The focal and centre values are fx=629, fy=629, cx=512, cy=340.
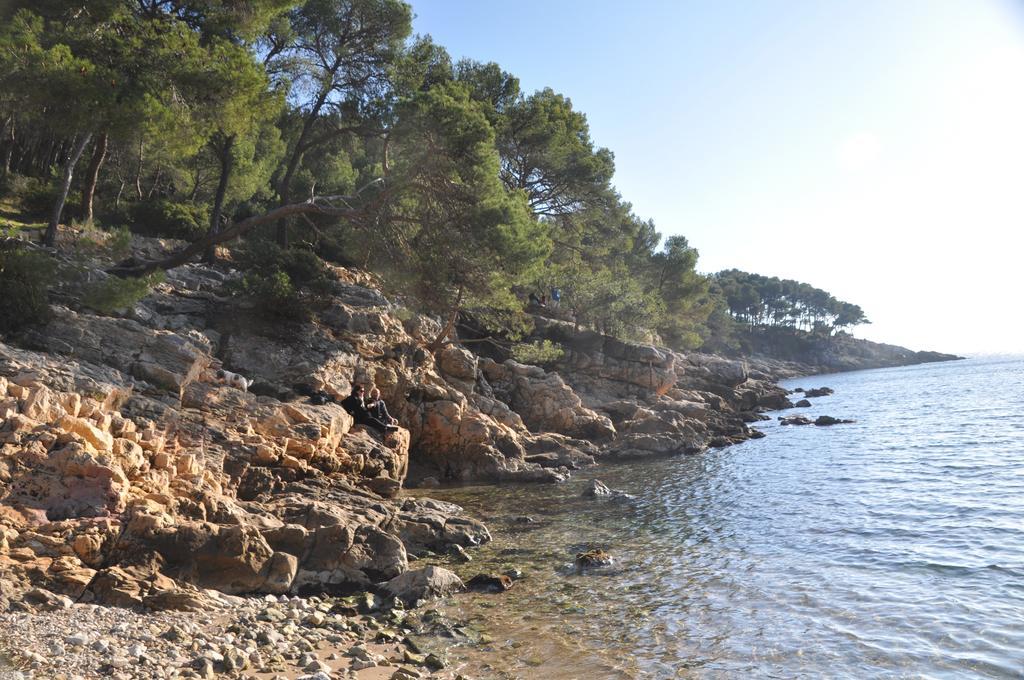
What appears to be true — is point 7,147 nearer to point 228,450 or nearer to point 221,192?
point 221,192

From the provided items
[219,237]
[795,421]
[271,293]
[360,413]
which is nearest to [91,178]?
[219,237]

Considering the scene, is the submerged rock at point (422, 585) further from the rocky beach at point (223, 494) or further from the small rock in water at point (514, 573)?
the small rock in water at point (514, 573)

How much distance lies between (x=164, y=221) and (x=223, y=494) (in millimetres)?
23996

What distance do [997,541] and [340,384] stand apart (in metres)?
16.4

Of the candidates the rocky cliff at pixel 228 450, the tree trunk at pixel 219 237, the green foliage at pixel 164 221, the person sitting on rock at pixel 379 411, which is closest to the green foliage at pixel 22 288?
the rocky cliff at pixel 228 450

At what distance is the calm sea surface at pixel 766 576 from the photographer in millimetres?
8148

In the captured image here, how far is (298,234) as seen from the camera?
1246 inches

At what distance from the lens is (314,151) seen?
109ft

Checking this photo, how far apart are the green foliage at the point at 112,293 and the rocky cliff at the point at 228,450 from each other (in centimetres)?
39

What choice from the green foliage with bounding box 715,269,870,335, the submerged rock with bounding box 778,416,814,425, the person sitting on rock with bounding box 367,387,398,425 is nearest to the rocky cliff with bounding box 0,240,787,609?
the person sitting on rock with bounding box 367,387,398,425

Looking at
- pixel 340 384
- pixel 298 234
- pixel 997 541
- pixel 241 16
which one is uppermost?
pixel 241 16

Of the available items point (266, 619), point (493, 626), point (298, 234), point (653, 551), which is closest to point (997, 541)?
point (653, 551)

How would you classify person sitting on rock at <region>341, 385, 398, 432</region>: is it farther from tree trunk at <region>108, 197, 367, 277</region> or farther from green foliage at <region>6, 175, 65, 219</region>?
green foliage at <region>6, 175, 65, 219</region>

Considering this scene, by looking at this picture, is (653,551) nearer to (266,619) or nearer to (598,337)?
(266,619)
